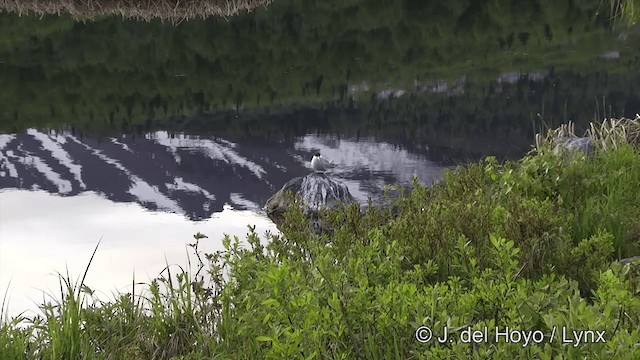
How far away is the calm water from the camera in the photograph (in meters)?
10.7

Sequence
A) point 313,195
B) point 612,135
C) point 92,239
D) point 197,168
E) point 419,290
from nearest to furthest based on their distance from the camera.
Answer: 1. point 419,290
2. point 612,135
3. point 92,239
4. point 313,195
5. point 197,168

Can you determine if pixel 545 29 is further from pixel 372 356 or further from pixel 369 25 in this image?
pixel 372 356

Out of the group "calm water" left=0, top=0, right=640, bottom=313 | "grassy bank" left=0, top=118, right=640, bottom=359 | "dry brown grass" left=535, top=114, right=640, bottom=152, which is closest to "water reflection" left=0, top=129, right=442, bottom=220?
"calm water" left=0, top=0, right=640, bottom=313

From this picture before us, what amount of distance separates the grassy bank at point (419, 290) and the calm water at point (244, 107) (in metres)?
2.46

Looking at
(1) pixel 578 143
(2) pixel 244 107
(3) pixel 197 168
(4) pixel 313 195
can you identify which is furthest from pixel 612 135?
(2) pixel 244 107

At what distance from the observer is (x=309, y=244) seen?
4.71 metres

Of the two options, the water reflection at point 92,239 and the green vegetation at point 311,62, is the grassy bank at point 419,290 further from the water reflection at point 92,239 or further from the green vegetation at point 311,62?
the green vegetation at point 311,62

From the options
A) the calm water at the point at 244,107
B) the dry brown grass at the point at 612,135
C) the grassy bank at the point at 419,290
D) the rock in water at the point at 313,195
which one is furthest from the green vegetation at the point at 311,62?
the grassy bank at the point at 419,290

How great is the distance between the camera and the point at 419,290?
3.86 metres

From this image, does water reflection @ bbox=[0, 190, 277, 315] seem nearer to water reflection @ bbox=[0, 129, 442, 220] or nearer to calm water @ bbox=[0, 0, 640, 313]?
calm water @ bbox=[0, 0, 640, 313]

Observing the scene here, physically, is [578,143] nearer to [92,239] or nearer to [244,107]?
[92,239]

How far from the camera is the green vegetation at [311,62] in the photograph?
2342 cm

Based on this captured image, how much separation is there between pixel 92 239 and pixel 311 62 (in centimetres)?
2681

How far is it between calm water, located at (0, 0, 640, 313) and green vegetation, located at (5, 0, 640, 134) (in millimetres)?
142
